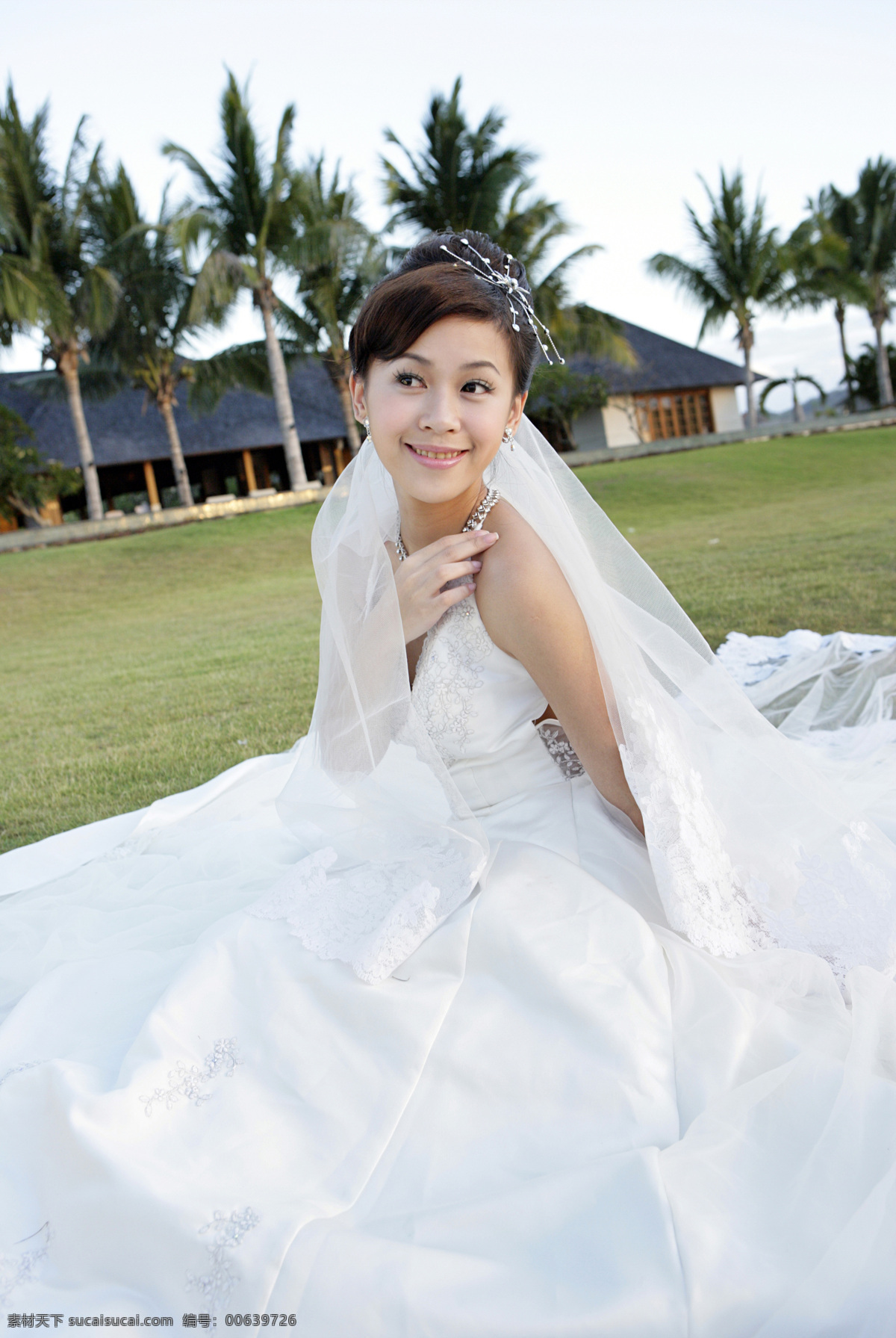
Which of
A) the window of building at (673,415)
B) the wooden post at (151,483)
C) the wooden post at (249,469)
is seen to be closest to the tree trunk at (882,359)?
the window of building at (673,415)

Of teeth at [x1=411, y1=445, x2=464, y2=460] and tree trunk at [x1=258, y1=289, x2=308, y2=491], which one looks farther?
tree trunk at [x1=258, y1=289, x2=308, y2=491]

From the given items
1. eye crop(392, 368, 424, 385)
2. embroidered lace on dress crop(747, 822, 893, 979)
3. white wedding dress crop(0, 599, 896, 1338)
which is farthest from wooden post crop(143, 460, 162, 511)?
embroidered lace on dress crop(747, 822, 893, 979)

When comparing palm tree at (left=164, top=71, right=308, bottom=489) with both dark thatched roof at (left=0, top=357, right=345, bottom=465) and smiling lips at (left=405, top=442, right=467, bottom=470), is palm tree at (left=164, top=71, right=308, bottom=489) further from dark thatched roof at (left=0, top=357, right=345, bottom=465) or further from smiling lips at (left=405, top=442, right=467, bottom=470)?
smiling lips at (left=405, top=442, right=467, bottom=470)

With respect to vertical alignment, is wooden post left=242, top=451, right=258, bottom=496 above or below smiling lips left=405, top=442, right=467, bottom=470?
above

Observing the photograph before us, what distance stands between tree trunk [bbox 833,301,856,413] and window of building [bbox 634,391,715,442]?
6326 mm

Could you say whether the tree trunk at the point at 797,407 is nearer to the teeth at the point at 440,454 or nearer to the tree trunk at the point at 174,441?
the tree trunk at the point at 174,441

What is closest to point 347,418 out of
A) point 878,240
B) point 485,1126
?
point 878,240

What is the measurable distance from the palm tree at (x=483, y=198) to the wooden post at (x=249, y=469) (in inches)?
365

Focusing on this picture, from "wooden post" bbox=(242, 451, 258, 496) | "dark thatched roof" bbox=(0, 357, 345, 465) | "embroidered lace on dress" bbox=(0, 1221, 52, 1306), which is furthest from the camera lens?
"wooden post" bbox=(242, 451, 258, 496)

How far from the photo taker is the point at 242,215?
906 inches

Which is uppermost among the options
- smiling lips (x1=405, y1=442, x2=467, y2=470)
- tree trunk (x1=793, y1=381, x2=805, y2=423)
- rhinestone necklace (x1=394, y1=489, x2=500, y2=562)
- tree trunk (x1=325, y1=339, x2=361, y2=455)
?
tree trunk (x1=325, y1=339, x2=361, y2=455)

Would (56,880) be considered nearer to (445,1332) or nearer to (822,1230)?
(445,1332)

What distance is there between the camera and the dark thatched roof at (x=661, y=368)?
3422 cm

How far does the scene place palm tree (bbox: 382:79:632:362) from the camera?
2509cm
